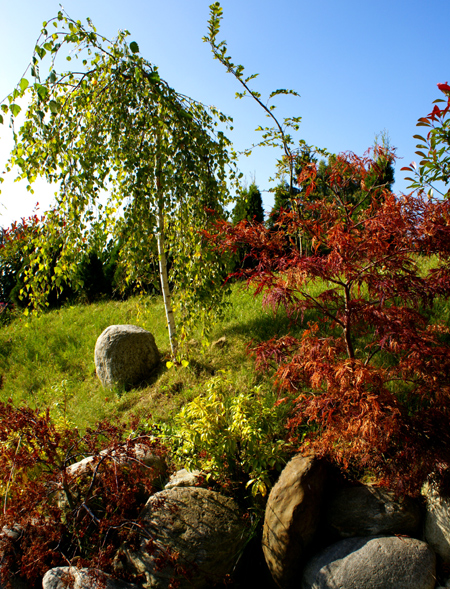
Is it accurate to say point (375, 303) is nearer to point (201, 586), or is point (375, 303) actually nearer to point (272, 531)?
point (272, 531)

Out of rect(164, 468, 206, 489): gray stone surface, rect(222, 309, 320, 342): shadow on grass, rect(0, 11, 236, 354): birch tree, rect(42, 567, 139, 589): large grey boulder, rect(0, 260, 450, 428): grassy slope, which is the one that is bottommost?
rect(42, 567, 139, 589): large grey boulder

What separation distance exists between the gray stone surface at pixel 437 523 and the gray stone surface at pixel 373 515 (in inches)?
2.7

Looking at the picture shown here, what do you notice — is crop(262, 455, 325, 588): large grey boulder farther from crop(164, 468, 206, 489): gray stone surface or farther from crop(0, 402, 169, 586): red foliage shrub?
crop(0, 402, 169, 586): red foliage shrub

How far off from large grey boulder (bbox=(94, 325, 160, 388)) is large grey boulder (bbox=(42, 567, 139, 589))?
2811 millimetres

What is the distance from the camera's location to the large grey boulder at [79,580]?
2229 mm

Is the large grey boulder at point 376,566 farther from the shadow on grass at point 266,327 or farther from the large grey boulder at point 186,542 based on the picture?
the shadow on grass at point 266,327

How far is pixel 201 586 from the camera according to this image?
239 cm

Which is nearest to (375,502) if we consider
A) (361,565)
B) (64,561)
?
(361,565)

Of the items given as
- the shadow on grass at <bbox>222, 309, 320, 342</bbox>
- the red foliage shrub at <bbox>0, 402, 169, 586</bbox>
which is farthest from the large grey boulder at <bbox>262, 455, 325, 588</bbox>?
the shadow on grass at <bbox>222, 309, 320, 342</bbox>

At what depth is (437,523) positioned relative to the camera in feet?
7.88

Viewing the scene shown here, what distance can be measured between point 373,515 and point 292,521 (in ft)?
1.71

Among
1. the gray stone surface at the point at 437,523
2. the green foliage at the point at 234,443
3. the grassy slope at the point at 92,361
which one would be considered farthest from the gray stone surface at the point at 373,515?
the grassy slope at the point at 92,361

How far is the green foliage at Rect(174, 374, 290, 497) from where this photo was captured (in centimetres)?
277

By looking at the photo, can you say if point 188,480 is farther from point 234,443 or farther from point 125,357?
point 125,357
